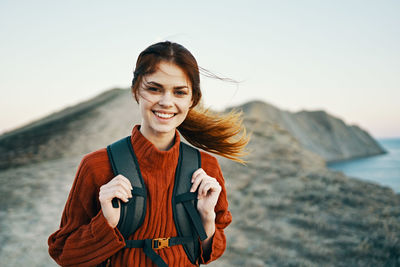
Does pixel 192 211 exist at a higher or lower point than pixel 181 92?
lower

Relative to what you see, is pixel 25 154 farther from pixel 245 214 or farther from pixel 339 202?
pixel 339 202

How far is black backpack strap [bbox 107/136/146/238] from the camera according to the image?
1708 millimetres

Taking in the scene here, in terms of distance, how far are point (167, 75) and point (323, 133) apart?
31543mm

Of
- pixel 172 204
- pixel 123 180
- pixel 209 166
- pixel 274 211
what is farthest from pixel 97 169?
pixel 274 211

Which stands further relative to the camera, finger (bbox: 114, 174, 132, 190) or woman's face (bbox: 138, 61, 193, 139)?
woman's face (bbox: 138, 61, 193, 139)

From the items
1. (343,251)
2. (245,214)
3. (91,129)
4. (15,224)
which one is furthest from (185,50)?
(91,129)

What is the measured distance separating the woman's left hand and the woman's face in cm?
35

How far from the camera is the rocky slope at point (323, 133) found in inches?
1044

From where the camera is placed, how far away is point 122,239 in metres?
1.69

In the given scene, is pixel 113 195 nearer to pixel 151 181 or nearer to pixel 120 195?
pixel 120 195

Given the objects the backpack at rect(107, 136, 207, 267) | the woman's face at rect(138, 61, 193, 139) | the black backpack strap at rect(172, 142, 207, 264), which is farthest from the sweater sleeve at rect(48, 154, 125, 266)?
the woman's face at rect(138, 61, 193, 139)

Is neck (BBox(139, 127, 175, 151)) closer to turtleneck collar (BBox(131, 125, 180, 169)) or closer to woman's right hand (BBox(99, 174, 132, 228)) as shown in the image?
turtleneck collar (BBox(131, 125, 180, 169))

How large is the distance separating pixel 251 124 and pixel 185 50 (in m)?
11.9

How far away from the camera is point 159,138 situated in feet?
6.47
